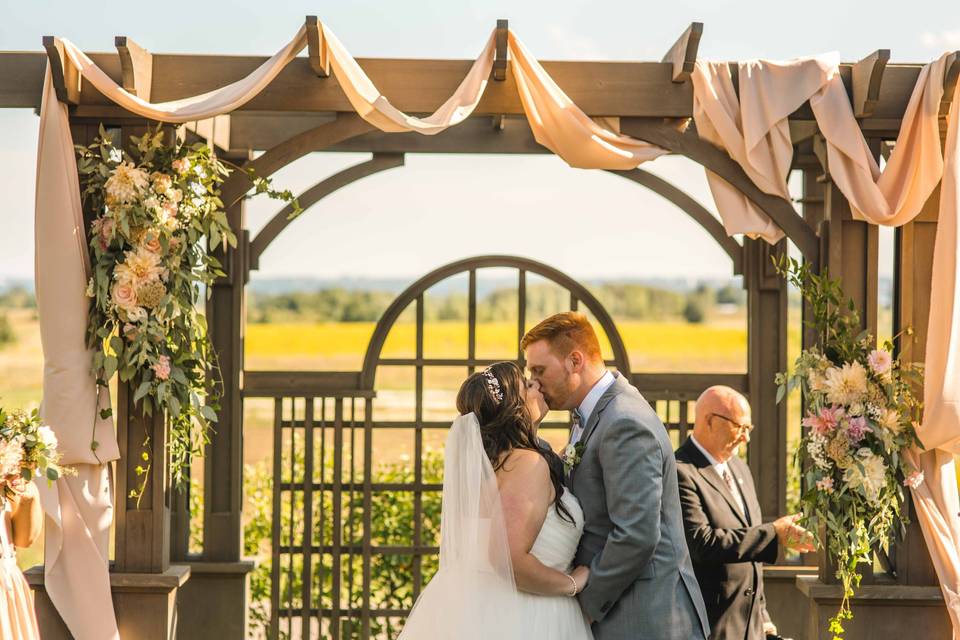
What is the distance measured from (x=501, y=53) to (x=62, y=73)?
5.16ft

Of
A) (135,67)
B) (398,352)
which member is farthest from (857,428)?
(398,352)

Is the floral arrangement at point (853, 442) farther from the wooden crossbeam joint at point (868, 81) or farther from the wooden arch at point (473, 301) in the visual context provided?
the wooden arch at point (473, 301)

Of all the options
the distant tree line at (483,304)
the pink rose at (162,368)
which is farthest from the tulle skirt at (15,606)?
the distant tree line at (483,304)

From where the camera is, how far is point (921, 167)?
422 centimetres

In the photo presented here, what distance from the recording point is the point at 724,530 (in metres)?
3.88

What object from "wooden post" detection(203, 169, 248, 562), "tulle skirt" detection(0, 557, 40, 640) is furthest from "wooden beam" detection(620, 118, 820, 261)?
"tulle skirt" detection(0, 557, 40, 640)

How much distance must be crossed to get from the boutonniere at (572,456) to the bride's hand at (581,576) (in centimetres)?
29

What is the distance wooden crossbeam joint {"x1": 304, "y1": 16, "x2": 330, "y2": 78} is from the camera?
4.06 metres

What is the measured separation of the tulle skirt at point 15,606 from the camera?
3.83m

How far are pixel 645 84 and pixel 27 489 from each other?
2.65 meters

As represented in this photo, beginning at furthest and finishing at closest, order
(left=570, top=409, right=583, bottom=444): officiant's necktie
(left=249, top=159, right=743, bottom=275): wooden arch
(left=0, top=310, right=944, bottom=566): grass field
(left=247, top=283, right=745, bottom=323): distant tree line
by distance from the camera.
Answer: (left=247, top=283, right=745, bottom=323): distant tree line
(left=0, top=310, right=944, bottom=566): grass field
(left=249, top=159, right=743, bottom=275): wooden arch
(left=570, top=409, right=583, bottom=444): officiant's necktie

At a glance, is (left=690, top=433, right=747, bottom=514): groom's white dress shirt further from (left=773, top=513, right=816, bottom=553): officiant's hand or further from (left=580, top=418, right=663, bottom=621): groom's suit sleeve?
(left=580, top=418, right=663, bottom=621): groom's suit sleeve

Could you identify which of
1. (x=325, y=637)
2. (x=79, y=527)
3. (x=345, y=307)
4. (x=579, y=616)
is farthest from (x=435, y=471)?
(x=345, y=307)

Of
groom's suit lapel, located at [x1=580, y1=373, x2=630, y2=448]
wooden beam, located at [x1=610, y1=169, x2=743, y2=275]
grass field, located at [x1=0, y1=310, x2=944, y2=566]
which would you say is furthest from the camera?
grass field, located at [x1=0, y1=310, x2=944, y2=566]
